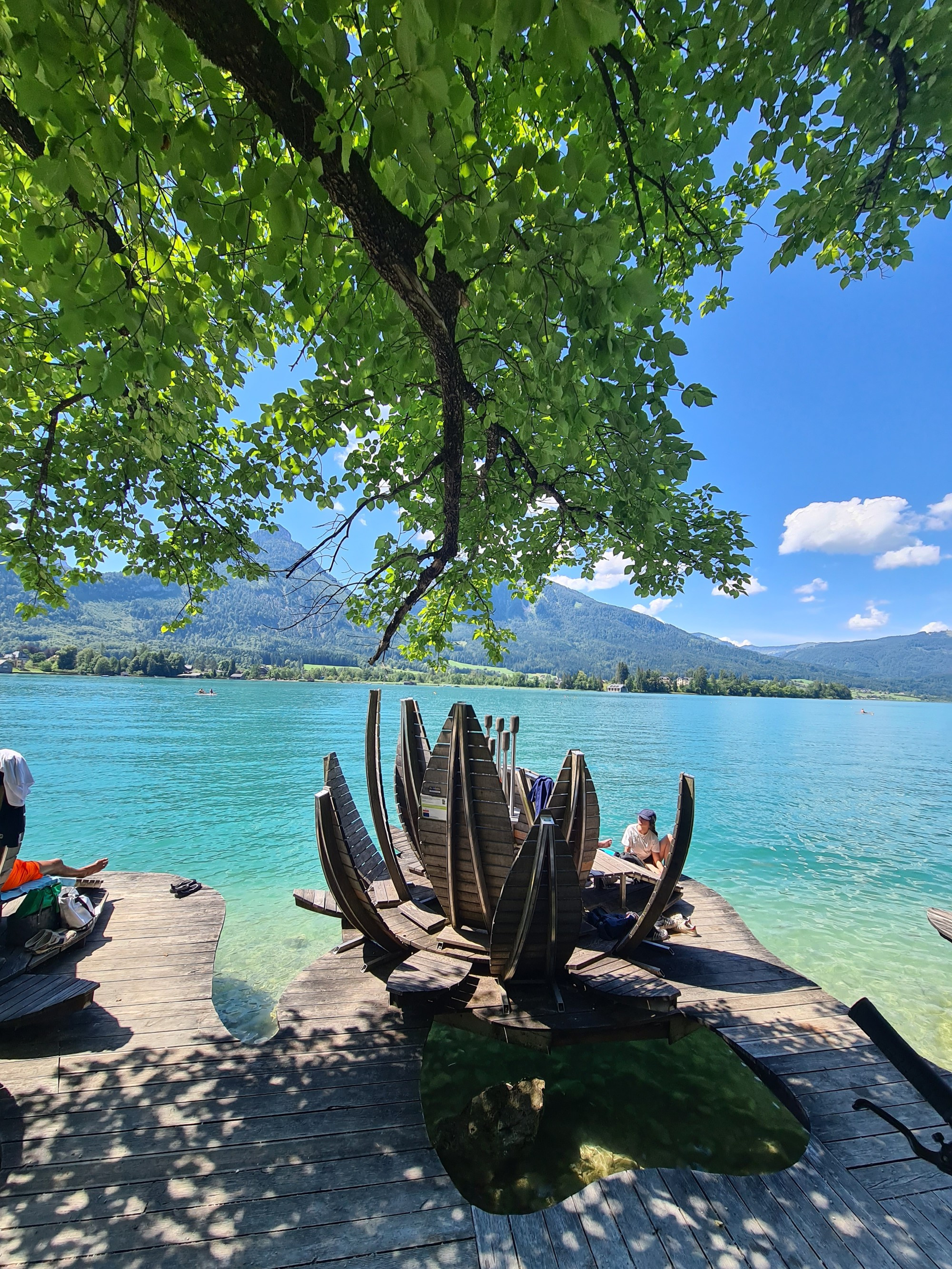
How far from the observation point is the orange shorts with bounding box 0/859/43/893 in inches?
214

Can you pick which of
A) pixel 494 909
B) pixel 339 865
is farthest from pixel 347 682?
pixel 494 909

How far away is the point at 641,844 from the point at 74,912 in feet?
23.7

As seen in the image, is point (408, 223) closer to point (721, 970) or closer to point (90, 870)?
point (721, 970)

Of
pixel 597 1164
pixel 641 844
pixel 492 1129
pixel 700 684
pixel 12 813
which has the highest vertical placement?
pixel 700 684

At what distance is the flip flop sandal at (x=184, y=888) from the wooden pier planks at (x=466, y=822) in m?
4.27

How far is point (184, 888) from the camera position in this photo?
7059 mm

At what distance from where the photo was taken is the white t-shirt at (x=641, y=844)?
→ 26.0 ft

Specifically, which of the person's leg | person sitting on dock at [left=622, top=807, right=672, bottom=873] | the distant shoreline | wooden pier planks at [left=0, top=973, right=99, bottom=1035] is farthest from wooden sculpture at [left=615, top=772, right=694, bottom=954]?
the distant shoreline

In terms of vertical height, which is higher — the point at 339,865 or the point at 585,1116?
the point at 339,865

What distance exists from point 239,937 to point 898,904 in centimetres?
1433

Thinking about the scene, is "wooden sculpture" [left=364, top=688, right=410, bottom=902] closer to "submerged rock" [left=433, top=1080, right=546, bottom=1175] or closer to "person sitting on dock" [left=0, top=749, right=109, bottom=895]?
"submerged rock" [left=433, top=1080, right=546, bottom=1175]

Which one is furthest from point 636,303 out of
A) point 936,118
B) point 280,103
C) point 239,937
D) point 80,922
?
point 239,937

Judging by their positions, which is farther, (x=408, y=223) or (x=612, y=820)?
(x=612, y=820)

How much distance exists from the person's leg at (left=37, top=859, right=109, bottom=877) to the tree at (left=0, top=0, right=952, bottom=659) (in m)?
3.58
